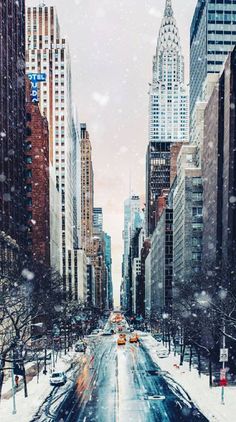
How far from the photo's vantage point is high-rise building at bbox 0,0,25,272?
7294cm

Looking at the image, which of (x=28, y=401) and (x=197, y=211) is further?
(x=197, y=211)

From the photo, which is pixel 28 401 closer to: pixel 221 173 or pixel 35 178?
pixel 221 173

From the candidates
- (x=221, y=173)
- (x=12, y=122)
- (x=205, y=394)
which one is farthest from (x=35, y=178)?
(x=205, y=394)

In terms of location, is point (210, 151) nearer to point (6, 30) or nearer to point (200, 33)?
point (6, 30)

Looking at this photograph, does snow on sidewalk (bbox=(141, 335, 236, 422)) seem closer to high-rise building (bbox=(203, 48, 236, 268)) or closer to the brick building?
high-rise building (bbox=(203, 48, 236, 268))

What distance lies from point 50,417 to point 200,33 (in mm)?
161923

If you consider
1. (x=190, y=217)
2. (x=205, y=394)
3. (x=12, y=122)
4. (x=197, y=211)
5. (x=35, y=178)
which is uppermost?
(x=12, y=122)

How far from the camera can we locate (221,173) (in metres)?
77.5

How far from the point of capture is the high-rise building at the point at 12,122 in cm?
7294

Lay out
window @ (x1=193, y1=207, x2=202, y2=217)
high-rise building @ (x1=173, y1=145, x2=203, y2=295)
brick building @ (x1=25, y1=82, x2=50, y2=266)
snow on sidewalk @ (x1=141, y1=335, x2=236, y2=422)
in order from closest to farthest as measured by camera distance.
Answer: snow on sidewalk @ (x1=141, y1=335, x2=236, y2=422) < high-rise building @ (x1=173, y1=145, x2=203, y2=295) < window @ (x1=193, y1=207, x2=202, y2=217) < brick building @ (x1=25, y1=82, x2=50, y2=266)

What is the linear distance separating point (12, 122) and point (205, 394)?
50.3m

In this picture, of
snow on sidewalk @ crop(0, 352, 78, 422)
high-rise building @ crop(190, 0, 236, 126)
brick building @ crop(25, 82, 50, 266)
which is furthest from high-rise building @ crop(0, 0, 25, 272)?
high-rise building @ crop(190, 0, 236, 126)

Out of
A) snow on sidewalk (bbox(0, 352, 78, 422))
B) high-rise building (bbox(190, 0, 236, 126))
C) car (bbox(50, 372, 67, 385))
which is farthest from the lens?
high-rise building (bbox(190, 0, 236, 126))

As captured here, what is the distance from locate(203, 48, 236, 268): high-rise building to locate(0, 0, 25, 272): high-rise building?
25392 mm
